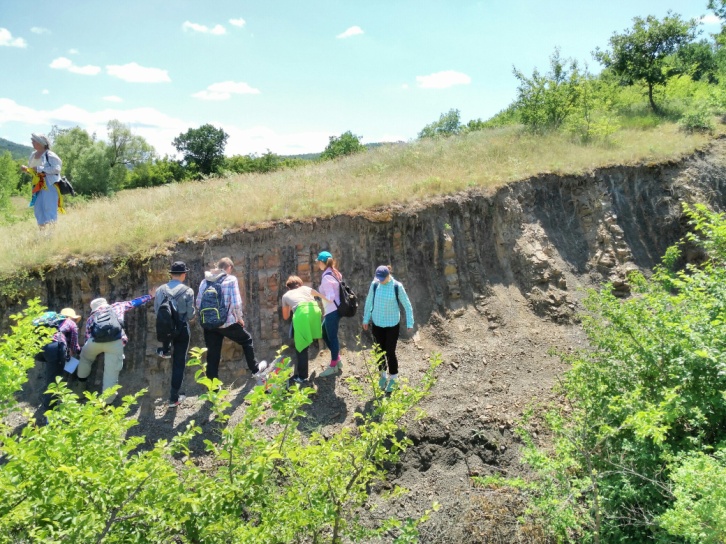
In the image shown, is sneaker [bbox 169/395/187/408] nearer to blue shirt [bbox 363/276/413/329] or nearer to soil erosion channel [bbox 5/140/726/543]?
soil erosion channel [bbox 5/140/726/543]

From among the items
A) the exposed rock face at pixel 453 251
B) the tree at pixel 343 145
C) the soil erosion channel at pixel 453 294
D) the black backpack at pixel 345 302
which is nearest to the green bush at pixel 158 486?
the soil erosion channel at pixel 453 294

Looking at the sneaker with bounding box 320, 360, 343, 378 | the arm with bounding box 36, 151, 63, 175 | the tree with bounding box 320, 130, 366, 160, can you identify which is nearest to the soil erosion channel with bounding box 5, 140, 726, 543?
the sneaker with bounding box 320, 360, 343, 378

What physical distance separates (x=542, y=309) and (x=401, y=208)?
12.0 ft

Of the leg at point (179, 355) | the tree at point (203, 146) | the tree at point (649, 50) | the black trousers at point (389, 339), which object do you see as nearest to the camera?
the leg at point (179, 355)

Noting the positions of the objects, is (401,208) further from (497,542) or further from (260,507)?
(260,507)

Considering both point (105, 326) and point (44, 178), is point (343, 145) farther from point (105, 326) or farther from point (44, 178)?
point (105, 326)

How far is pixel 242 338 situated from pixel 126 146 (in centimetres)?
3612

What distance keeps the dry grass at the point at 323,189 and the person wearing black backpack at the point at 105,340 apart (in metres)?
1.75

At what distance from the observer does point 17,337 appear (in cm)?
468

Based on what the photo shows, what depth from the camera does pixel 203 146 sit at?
36656 mm

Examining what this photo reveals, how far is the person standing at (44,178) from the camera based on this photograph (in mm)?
9656

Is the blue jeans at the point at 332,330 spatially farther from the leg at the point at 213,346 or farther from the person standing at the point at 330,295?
the leg at the point at 213,346

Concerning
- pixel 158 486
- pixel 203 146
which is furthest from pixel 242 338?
pixel 203 146

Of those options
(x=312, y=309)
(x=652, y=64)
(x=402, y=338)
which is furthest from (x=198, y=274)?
(x=652, y=64)
